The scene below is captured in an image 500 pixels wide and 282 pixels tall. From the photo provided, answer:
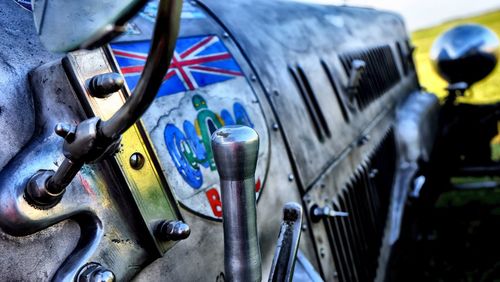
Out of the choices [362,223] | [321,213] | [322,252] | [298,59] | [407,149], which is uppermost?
[298,59]

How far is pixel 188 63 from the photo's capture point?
5.09 feet

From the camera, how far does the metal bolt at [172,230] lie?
106 cm

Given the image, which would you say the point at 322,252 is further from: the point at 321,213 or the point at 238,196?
the point at 238,196

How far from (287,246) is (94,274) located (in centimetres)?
42

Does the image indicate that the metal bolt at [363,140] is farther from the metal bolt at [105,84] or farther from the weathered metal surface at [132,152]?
the metal bolt at [105,84]

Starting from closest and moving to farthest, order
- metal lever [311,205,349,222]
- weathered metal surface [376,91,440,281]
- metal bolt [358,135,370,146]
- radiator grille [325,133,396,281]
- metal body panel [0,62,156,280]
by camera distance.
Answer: metal body panel [0,62,156,280]
metal lever [311,205,349,222]
radiator grille [325,133,396,281]
metal bolt [358,135,370,146]
weathered metal surface [376,91,440,281]

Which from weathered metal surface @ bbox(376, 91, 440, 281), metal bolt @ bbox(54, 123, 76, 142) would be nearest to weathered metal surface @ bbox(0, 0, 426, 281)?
metal bolt @ bbox(54, 123, 76, 142)

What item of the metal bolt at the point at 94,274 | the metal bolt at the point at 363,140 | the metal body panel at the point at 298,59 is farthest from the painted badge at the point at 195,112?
the metal bolt at the point at 363,140

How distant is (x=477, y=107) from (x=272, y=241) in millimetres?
5634

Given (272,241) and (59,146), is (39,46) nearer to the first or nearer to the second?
(59,146)

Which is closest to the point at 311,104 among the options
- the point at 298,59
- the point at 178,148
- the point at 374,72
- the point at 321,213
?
the point at 298,59

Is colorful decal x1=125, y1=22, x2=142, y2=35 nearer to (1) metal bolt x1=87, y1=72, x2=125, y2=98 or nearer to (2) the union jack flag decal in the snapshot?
(2) the union jack flag decal

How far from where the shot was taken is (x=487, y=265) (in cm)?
445

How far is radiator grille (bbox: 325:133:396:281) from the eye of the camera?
2.12m
